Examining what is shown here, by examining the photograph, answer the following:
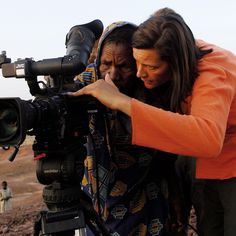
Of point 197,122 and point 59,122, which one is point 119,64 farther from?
point 197,122

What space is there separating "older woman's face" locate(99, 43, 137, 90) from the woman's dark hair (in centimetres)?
32

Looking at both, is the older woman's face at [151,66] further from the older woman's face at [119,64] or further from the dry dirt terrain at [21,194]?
the dry dirt terrain at [21,194]

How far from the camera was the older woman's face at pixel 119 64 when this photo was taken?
6.32ft

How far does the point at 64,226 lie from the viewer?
1.57 meters

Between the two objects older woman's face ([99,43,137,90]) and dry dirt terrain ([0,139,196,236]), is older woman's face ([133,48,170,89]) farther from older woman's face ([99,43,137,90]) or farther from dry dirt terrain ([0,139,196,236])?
dry dirt terrain ([0,139,196,236])

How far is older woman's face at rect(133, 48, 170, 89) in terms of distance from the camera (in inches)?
60.4

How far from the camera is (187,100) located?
1.61m

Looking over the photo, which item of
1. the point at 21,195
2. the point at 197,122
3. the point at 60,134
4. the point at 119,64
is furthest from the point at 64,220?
the point at 21,195

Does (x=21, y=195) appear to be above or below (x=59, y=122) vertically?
below

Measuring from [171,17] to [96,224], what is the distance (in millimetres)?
827

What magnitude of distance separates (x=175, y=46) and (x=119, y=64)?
1.46ft

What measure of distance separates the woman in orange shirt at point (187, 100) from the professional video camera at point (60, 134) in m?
0.10

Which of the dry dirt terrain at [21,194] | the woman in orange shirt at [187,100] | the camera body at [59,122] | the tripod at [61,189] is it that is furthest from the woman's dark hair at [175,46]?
the dry dirt terrain at [21,194]

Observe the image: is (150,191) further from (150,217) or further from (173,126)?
(173,126)
